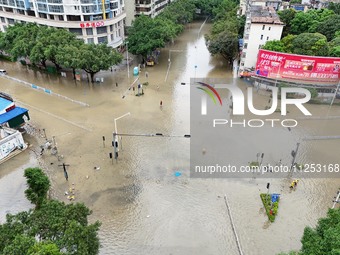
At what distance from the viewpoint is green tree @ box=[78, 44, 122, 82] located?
1698 inches

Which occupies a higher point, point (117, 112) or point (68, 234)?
point (68, 234)

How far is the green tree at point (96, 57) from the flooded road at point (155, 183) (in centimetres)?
423

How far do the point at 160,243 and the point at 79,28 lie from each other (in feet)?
155

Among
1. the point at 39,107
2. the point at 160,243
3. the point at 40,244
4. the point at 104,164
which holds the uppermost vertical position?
the point at 40,244

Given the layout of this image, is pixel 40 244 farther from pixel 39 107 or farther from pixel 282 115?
pixel 282 115

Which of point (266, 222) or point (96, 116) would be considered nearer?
point (266, 222)

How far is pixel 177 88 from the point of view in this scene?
156 ft

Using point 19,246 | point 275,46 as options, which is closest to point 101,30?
point 275,46

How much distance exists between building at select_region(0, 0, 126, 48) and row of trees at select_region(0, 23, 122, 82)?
563 centimetres

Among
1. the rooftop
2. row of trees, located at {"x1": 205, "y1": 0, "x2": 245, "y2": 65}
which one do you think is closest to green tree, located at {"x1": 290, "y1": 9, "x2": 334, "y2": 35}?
the rooftop

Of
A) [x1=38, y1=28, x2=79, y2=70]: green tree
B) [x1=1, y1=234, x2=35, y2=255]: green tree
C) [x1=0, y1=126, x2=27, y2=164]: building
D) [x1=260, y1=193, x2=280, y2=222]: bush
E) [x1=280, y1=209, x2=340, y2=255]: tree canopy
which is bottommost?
[x1=260, y1=193, x2=280, y2=222]: bush

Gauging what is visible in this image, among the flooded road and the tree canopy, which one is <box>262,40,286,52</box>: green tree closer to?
the flooded road

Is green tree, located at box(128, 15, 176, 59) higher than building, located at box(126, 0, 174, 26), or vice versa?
building, located at box(126, 0, 174, 26)

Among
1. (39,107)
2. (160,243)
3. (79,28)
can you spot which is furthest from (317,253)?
(79,28)
